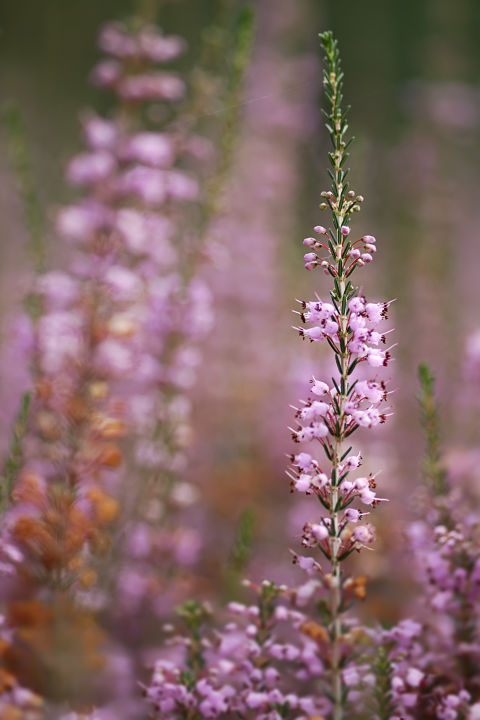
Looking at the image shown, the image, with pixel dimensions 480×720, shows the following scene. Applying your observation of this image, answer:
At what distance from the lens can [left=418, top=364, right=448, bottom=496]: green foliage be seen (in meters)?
1.38

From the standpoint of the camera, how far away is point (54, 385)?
1780mm

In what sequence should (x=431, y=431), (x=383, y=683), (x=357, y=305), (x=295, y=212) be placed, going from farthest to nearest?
(x=295, y=212), (x=431, y=431), (x=383, y=683), (x=357, y=305)

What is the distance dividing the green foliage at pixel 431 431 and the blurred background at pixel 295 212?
3.33ft

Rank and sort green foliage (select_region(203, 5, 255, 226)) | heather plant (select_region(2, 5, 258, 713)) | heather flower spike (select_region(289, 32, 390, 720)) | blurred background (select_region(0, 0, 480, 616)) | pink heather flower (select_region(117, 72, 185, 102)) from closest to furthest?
heather flower spike (select_region(289, 32, 390, 720)) < heather plant (select_region(2, 5, 258, 713)) < green foliage (select_region(203, 5, 255, 226)) < pink heather flower (select_region(117, 72, 185, 102)) < blurred background (select_region(0, 0, 480, 616))

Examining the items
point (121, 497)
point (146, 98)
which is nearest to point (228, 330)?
point (121, 497)

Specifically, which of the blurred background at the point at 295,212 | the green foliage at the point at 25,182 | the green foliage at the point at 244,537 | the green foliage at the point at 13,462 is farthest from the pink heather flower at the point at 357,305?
the blurred background at the point at 295,212

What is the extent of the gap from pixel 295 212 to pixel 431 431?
2.69m

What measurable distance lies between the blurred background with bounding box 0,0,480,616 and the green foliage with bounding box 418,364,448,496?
102cm

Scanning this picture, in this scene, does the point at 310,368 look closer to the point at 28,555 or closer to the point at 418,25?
the point at 28,555

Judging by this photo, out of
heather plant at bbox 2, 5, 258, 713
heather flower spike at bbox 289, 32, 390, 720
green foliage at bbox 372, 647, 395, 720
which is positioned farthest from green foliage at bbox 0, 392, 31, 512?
green foliage at bbox 372, 647, 395, 720

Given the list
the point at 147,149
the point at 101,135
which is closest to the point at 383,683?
the point at 147,149

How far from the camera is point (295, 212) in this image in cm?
394

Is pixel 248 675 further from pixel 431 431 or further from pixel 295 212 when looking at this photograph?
pixel 295 212

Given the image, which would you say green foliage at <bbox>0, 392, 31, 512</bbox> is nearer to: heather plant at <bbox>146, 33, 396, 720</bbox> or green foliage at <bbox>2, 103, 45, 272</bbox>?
heather plant at <bbox>146, 33, 396, 720</bbox>
